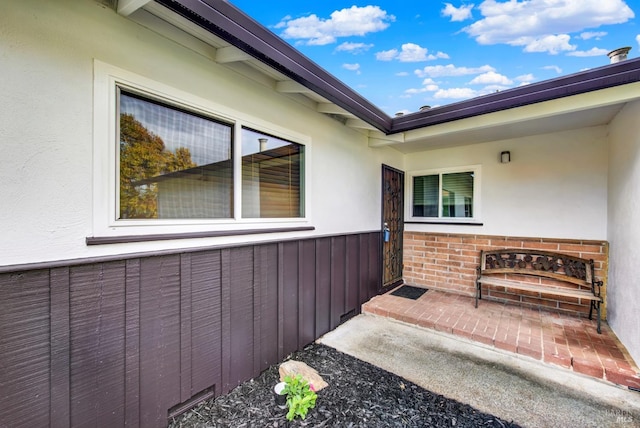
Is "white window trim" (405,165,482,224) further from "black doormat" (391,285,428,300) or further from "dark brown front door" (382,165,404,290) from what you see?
"black doormat" (391,285,428,300)

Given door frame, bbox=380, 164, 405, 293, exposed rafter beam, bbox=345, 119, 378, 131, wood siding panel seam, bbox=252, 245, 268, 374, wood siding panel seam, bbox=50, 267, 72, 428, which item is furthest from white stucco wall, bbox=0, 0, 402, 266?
door frame, bbox=380, 164, 405, 293

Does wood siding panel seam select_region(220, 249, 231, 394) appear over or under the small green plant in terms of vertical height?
over

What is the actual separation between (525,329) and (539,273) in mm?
1072

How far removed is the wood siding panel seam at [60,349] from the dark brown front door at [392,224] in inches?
163

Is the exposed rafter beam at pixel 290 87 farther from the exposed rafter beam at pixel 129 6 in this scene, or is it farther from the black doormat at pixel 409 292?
the black doormat at pixel 409 292

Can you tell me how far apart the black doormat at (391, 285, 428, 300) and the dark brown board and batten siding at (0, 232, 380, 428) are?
2385 mm

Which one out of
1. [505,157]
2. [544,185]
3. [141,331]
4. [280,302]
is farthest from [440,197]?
[141,331]

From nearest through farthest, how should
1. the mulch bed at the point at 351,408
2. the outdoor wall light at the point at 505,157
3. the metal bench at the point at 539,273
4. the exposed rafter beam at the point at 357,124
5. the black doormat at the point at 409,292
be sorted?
the mulch bed at the point at 351,408 → the metal bench at the point at 539,273 → the exposed rafter beam at the point at 357,124 → the outdoor wall light at the point at 505,157 → the black doormat at the point at 409,292

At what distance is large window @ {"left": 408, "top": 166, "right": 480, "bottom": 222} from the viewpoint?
15.5 ft

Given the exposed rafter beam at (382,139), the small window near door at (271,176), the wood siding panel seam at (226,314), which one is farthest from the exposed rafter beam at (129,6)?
the exposed rafter beam at (382,139)

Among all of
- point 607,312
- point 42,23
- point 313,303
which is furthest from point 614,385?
point 42,23

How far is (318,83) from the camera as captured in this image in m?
2.43

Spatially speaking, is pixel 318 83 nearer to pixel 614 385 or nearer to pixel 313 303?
pixel 313 303

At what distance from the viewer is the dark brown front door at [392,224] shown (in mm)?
4788
